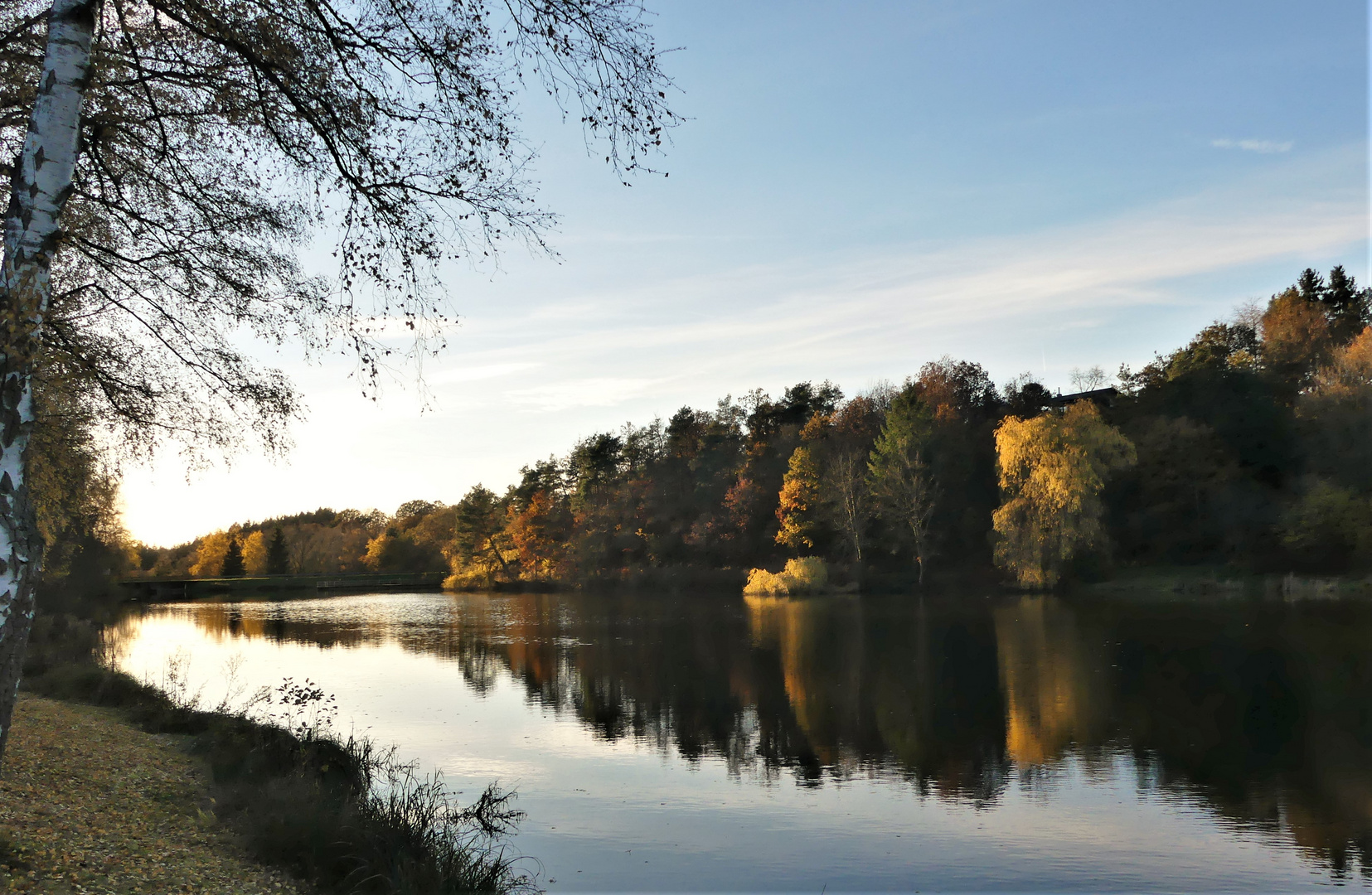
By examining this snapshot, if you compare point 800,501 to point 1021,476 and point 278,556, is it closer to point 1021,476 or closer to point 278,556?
point 1021,476

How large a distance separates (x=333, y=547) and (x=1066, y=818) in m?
99.1

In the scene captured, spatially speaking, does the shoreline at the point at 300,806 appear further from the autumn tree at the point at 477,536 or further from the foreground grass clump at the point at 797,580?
the autumn tree at the point at 477,536

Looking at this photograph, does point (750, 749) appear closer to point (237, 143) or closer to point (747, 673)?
point (747, 673)

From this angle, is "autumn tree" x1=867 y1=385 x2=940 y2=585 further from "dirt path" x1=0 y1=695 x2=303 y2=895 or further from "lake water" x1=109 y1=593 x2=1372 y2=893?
"dirt path" x1=0 y1=695 x2=303 y2=895

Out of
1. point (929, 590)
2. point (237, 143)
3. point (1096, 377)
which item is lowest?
point (929, 590)

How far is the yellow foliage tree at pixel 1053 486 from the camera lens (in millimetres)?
37938

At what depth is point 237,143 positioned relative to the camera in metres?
5.88

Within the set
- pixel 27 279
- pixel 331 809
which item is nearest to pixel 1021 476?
pixel 331 809

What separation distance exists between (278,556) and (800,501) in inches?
2216

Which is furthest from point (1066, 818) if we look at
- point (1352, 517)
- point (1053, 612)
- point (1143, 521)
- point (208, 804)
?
point (1143, 521)

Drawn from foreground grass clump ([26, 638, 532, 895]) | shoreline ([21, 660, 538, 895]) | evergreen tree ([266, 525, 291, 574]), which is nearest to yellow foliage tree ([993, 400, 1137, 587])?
shoreline ([21, 660, 538, 895])

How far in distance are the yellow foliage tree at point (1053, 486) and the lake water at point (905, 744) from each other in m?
10.9

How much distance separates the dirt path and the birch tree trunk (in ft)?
5.53

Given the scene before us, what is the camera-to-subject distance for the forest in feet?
124
